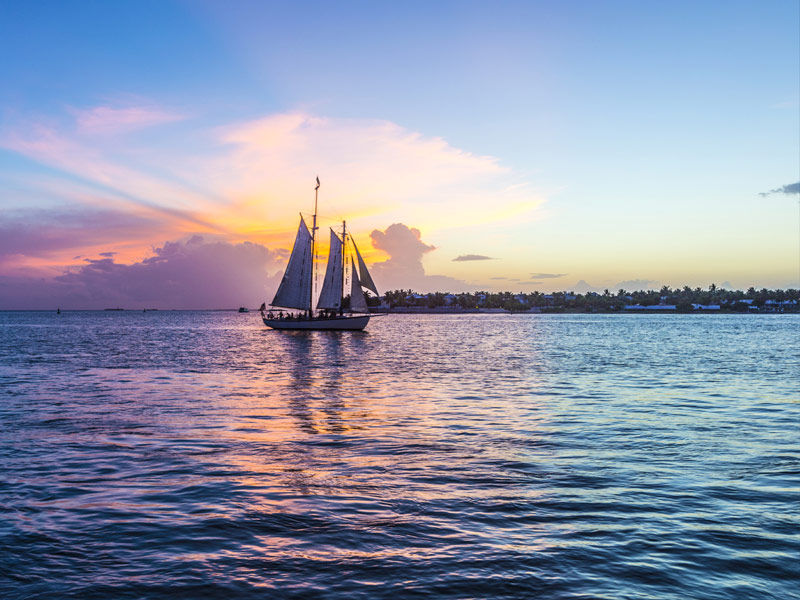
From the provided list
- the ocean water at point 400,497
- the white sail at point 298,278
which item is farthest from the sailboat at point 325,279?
the ocean water at point 400,497

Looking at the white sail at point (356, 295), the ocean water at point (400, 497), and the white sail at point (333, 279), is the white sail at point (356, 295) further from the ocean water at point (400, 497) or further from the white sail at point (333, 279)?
the ocean water at point (400, 497)

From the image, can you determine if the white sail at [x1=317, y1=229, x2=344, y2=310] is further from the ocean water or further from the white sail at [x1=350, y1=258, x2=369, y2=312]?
the ocean water

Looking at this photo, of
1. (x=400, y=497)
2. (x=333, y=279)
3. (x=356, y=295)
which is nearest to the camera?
(x=400, y=497)

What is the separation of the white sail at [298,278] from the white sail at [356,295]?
7.36m

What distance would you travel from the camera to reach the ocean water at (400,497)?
9.02 meters

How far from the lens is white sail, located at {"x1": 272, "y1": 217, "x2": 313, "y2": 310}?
332 feet

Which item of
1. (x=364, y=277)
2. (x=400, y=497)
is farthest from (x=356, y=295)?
(x=400, y=497)

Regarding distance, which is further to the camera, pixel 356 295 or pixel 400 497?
pixel 356 295

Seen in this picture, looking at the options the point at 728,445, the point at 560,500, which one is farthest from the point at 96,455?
the point at 728,445

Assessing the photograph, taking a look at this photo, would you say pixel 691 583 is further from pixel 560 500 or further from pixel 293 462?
pixel 293 462

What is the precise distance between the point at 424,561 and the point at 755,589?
481 centimetres

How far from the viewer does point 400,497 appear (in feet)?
42.8

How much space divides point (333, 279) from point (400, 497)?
89.7 metres

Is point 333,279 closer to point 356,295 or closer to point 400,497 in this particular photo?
point 356,295
